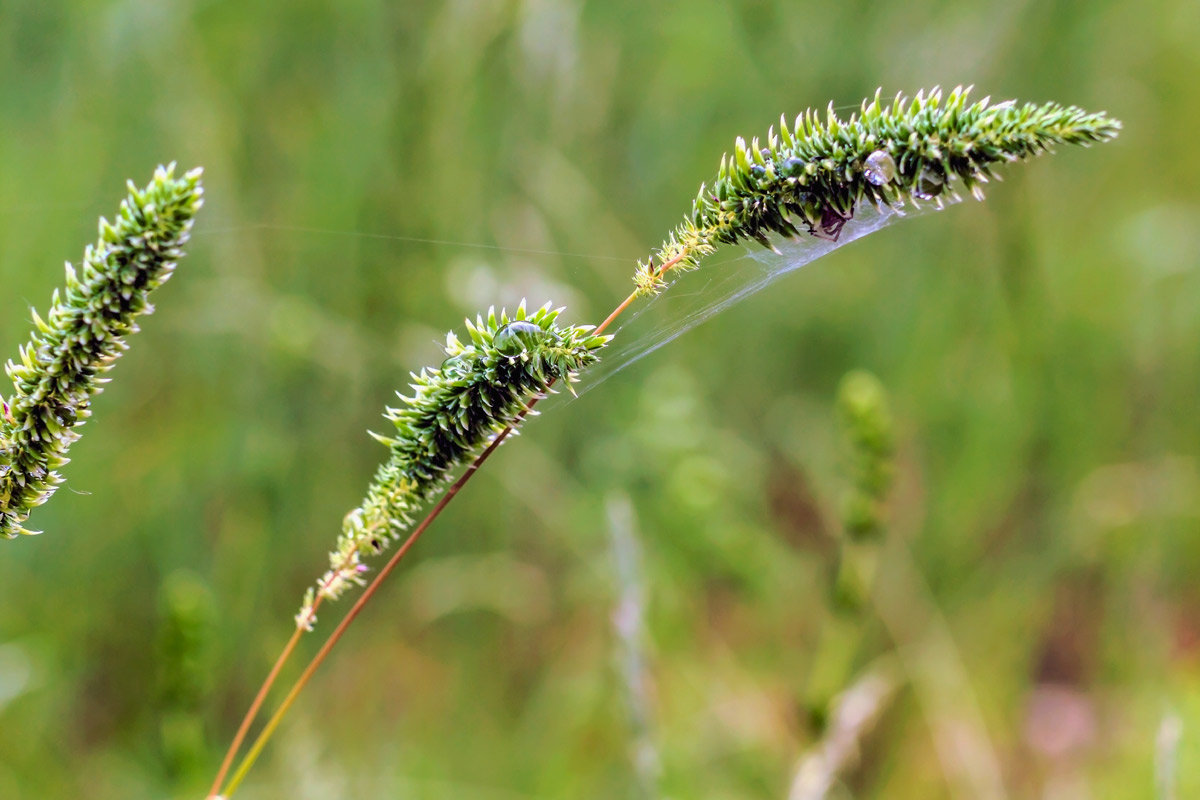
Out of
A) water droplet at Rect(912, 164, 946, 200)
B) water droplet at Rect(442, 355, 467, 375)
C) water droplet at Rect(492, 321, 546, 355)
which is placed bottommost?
water droplet at Rect(442, 355, 467, 375)

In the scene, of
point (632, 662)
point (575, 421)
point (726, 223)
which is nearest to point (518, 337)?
point (726, 223)

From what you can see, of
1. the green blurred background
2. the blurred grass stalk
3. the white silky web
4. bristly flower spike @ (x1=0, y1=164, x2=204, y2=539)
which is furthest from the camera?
the green blurred background

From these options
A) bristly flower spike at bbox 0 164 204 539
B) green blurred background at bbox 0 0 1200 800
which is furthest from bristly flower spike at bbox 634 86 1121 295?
green blurred background at bbox 0 0 1200 800

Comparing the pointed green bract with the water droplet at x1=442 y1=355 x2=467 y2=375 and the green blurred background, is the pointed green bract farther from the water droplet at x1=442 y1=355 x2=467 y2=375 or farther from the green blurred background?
the green blurred background

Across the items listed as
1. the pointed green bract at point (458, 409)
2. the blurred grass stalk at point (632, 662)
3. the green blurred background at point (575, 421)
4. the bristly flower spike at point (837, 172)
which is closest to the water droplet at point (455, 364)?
the pointed green bract at point (458, 409)

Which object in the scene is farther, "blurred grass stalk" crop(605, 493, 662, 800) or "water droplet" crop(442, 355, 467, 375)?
"blurred grass stalk" crop(605, 493, 662, 800)

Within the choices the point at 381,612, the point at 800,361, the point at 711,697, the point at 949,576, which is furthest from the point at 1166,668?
the point at 381,612

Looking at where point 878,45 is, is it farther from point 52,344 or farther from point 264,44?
point 52,344

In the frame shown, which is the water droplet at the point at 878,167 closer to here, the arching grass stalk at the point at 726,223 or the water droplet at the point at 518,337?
the arching grass stalk at the point at 726,223
